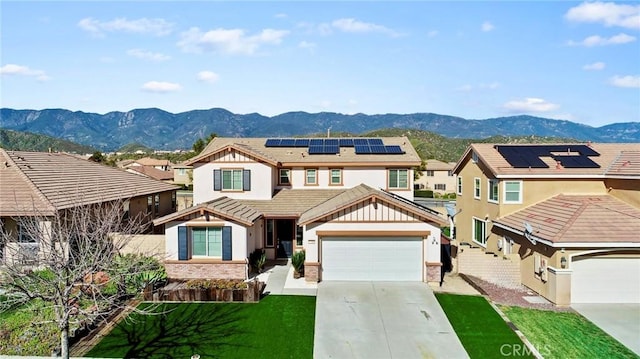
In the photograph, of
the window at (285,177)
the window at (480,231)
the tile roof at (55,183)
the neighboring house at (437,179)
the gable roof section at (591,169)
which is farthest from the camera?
the neighboring house at (437,179)

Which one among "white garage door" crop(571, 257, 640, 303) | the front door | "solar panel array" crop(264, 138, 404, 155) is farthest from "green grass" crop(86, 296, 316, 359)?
"solar panel array" crop(264, 138, 404, 155)

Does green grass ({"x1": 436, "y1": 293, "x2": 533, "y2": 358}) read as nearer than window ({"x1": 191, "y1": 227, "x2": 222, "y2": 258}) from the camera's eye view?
Yes

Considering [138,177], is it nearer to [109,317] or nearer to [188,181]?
[109,317]

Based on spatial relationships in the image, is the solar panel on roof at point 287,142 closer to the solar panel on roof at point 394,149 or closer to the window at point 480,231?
the solar panel on roof at point 394,149

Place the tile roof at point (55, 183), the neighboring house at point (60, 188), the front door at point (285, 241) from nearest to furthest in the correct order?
1. the neighboring house at point (60, 188)
2. the tile roof at point (55, 183)
3. the front door at point (285, 241)

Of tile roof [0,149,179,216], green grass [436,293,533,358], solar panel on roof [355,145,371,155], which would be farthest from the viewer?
solar panel on roof [355,145,371,155]

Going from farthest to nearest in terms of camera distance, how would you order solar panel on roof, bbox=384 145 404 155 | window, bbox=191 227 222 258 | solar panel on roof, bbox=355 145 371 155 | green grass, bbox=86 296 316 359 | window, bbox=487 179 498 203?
solar panel on roof, bbox=355 145 371 155, solar panel on roof, bbox=384 145 404 155, window, bbox=487 179 498 203, window, bbox=191 227 222 258, green grass, bbox=86 296 316 359

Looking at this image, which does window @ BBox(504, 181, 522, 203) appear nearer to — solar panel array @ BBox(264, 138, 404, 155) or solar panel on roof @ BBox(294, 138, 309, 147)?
solar panel array @ BBox(264, 138, 404, 155)

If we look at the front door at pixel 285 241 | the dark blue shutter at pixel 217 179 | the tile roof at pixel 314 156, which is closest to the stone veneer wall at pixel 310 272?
the front door at pixel 285 241
